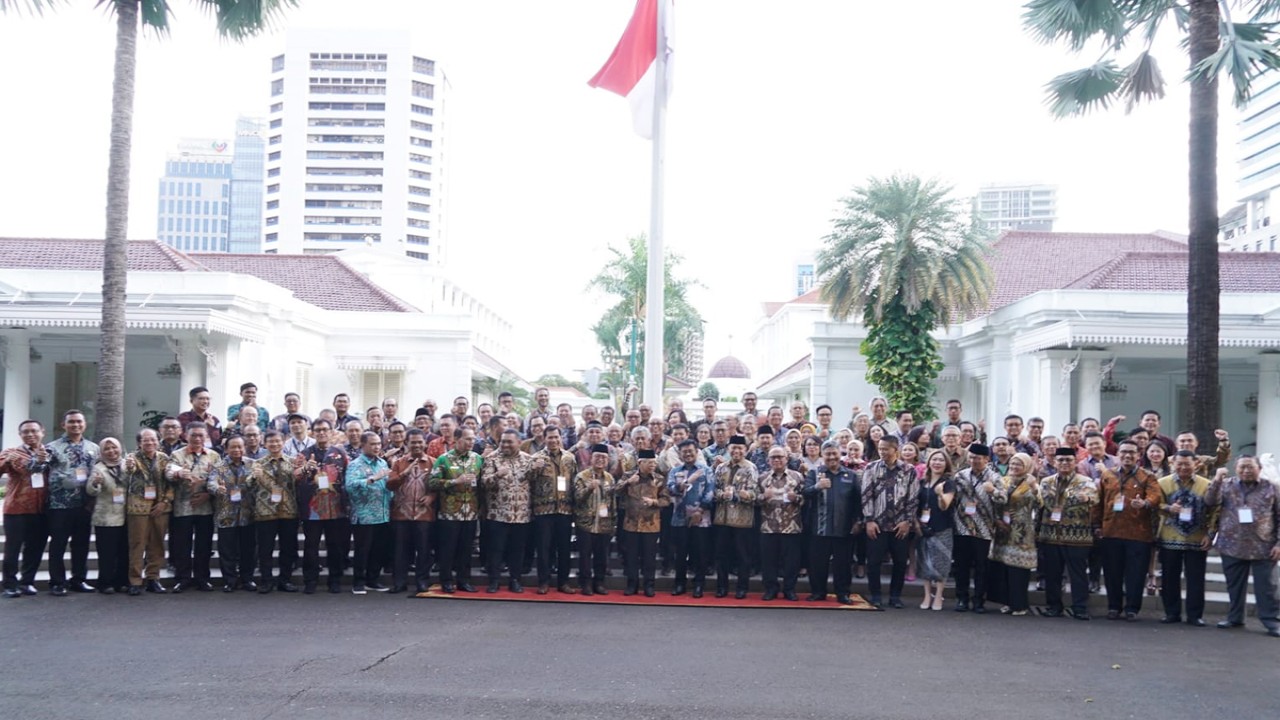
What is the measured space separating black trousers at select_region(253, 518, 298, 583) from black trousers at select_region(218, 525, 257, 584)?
0.28ft

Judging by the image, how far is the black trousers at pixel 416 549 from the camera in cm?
1002

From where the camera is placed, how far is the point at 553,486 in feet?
33.1

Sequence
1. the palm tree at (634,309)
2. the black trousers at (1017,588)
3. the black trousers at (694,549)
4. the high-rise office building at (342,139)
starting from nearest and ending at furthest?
the black trousers at (1017,588) → the black trousers at (694,549) → the palm tree at (634,309) → the high-rise office building at (342,139)

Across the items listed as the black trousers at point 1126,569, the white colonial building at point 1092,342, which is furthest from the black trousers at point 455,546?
the white colonial building at point 1092,342

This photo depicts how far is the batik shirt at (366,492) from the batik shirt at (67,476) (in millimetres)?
2444

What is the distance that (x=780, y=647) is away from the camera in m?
8.00

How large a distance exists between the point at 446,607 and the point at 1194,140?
370 inches

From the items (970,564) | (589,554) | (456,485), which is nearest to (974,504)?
(970,564)

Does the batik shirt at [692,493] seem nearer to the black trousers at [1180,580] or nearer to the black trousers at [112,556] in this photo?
the black trousers at [1180,580]

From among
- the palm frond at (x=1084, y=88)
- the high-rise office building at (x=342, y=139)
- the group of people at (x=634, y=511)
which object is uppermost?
the high-rise office building at (x=342, y=139)

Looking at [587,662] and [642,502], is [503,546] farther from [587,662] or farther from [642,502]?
[587,662]

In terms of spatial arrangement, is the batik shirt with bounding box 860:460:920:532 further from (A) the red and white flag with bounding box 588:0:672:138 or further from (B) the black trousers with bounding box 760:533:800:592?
(A) the red and white flag with bounding box 588:0:672:138

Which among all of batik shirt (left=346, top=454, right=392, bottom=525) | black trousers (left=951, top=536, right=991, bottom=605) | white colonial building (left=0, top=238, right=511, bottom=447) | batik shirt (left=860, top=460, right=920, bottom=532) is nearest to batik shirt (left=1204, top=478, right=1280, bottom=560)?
black trousers (left=951, top=536, right=991, bottom=605)

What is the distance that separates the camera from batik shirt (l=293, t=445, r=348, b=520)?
989cm
